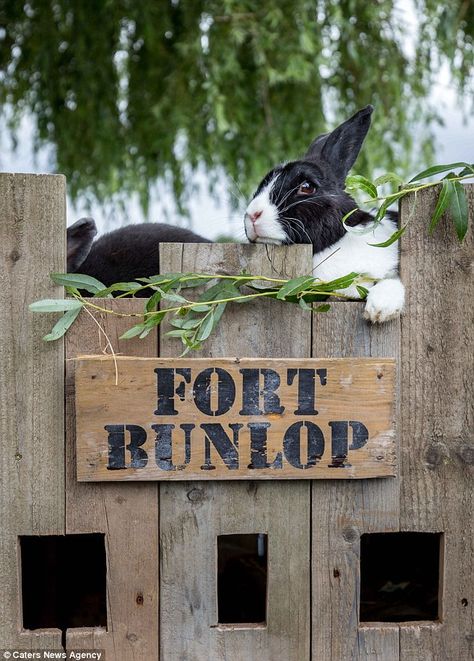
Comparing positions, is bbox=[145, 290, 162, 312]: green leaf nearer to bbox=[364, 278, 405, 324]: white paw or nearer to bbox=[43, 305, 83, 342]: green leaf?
bbox=[43, 305, 83, 342]: green leaf

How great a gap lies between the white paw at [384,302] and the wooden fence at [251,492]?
3 cm

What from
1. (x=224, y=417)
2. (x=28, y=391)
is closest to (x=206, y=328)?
(x=224, y=417)

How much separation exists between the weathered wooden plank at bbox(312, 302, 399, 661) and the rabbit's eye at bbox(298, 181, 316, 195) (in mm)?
409

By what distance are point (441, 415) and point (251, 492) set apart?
0.44m

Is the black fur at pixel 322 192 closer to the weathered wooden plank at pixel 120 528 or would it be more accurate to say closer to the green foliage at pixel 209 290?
the green foliage at pixel 209 290

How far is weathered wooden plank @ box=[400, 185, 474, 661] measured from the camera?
1.72 metres

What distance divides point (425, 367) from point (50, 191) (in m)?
0.87

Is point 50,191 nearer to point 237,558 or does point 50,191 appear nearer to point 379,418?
point 379,418

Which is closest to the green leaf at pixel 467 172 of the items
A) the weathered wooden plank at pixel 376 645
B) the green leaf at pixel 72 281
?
the green leaf at pixel 72 281

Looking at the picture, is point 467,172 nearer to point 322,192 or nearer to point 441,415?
point 322,192

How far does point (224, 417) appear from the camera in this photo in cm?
163

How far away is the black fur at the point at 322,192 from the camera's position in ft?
6.39

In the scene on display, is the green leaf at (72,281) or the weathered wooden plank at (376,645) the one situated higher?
the green leaf at (72,281)

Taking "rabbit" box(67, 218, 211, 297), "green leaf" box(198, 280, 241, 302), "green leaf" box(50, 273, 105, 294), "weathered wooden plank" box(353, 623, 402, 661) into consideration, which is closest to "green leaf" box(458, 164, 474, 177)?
"green leaf" box(198, 280, 241, 302)
